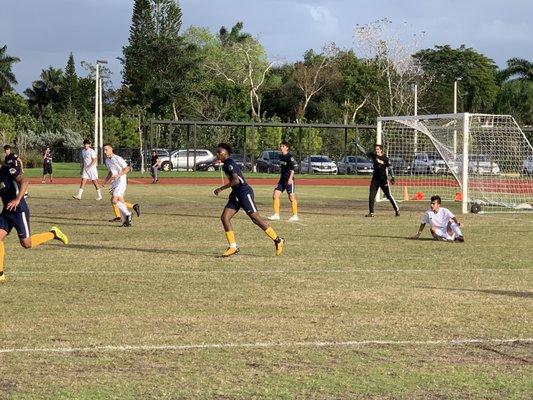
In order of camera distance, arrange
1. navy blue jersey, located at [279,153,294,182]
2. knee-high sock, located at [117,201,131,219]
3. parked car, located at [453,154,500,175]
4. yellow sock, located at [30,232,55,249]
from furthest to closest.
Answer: parked car, located at [453,154,500,175] → navy blue jersey, located at [279,153,294,182] → knee-high sock, located at [117,201,131,219] → yellow sock, located at [30,232,55,249]

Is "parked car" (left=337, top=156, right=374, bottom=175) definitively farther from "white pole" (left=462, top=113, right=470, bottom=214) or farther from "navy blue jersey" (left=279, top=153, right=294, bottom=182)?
"navy blue jersey" (left=279, top=153, right=294, bottom=182)

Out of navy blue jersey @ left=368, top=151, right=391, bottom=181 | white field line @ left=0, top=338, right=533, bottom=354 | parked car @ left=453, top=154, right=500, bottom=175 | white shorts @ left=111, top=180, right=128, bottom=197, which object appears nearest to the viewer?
white field line @ left=0, top=338, right=533, bottom=354

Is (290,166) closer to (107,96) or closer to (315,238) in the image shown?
(315,238)

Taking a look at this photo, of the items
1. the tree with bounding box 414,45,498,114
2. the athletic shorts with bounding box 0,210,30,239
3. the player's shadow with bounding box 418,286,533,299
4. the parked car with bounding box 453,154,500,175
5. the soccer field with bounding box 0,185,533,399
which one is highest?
the tree with bounding box 414,45,498,114

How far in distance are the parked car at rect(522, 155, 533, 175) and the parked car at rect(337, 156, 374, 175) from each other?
97.7ft

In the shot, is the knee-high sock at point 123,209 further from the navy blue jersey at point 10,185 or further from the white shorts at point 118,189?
the navy blue jersey at point 10,185

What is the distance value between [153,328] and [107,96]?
9375 centimetres

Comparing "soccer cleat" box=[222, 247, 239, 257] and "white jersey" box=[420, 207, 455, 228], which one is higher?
"white jersey" box=[420, 207, 455, 228]

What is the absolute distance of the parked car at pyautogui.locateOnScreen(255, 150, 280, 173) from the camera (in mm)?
61312

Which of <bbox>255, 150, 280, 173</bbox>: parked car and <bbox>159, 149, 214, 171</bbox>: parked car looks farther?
<bbox>159, 149, 214, 171</bbox>: parked car

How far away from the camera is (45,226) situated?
21.8 metres

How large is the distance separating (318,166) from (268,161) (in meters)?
3.45

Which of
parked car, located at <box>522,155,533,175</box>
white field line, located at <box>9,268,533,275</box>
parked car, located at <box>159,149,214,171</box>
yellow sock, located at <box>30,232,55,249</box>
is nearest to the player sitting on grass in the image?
white field line, located at <box>9,268,533,275</box>

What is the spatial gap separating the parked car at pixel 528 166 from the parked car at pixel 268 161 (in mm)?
28710
